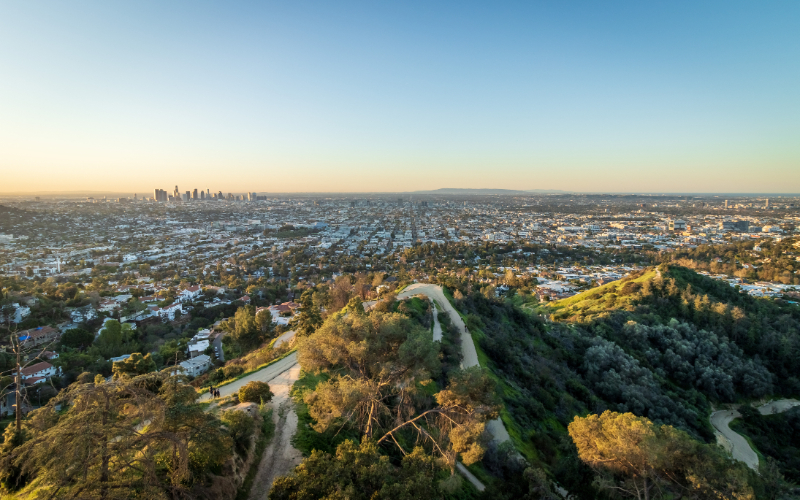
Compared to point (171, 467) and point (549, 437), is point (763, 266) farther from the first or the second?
point (171, 467)

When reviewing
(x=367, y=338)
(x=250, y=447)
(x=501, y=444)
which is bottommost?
(x=501, y=444)

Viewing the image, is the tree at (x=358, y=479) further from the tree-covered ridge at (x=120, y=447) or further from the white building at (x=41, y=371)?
the white building at (x=41, y=371)

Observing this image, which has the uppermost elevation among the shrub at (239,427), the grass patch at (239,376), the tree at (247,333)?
the shrub at (239,427)

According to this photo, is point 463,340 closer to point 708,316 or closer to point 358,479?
point 358,479

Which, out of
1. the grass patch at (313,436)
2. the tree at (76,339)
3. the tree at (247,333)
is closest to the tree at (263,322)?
the tree at (247,333)

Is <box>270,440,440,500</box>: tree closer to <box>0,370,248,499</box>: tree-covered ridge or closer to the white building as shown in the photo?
<box>0,370,248,499</box>: tree-covered ridge

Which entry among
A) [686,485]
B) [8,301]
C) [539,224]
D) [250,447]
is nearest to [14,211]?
[8,301]

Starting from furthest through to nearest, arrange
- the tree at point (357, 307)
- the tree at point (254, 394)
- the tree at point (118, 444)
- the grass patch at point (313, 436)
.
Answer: the tree at point (357, 307)
the tree at point (254, 394)
the grass patch at point (313, 436)
the tree at point (118, 444)
